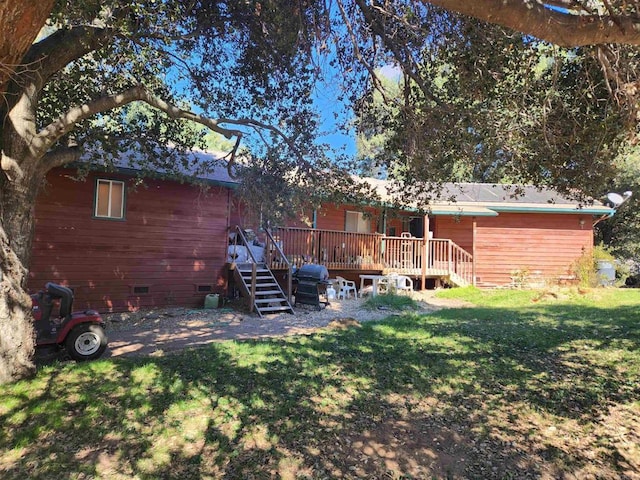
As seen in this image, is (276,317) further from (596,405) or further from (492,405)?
(596,405)

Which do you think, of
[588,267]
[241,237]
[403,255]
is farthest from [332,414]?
[588,267]

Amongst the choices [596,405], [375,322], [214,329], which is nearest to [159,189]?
[214,329]

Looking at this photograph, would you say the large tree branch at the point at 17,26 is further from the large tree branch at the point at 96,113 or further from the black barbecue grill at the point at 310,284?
the black barbecue grill at the point at 310,284

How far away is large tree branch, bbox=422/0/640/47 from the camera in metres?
3.02

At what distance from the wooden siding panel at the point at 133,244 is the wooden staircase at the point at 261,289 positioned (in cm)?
93

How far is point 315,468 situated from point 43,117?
741 cm

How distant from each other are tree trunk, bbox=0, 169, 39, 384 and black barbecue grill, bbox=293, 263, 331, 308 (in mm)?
7211

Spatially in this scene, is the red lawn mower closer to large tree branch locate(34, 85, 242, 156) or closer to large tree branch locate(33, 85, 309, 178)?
large tree branch locate(33, 85, 309, 178)

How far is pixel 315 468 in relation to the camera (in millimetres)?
3104

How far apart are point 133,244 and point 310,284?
4646mm

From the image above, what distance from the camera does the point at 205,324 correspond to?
864 cm

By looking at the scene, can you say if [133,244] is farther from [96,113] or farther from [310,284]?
[96,113]

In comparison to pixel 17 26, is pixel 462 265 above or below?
below

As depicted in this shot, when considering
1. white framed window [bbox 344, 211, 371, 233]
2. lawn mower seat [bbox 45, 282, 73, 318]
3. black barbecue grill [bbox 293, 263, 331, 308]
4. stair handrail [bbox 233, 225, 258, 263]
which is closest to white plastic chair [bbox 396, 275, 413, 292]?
white framed window [bbox 344, 211, 371, 233]
